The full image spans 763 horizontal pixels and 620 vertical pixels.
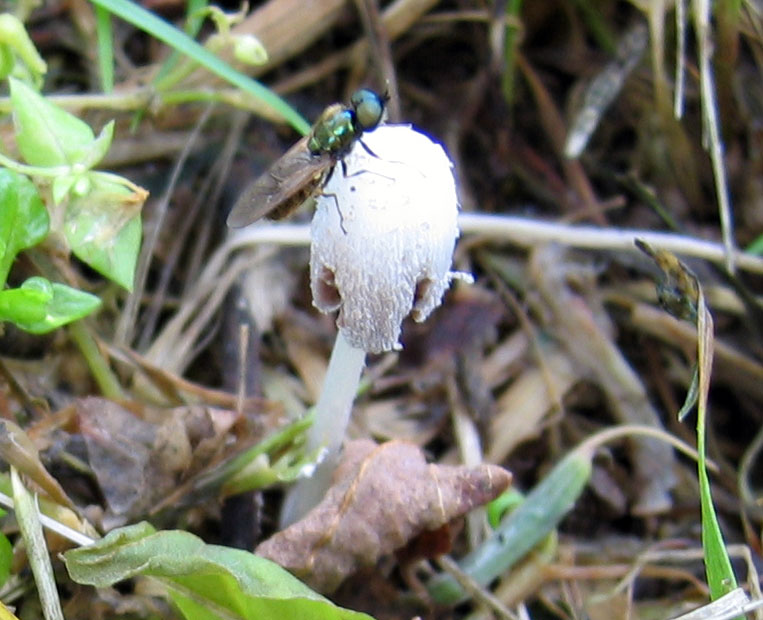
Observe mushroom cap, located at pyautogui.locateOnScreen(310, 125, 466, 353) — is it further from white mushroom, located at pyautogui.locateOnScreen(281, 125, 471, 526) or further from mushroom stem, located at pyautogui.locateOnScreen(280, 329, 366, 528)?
mushroom stem, located at pyautogui.locateOnScreen(280, 329, 366, 528)

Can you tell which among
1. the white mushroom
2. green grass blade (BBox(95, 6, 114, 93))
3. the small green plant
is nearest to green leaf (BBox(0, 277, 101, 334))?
the small green plant

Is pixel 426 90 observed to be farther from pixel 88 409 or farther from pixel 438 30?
pixel 88 409

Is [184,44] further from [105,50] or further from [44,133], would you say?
[44,133]

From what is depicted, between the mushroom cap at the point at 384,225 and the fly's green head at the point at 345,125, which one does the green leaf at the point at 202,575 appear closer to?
the mushroom cap at the point at 384,225

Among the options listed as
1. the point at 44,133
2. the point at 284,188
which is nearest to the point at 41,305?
the point at 44,133

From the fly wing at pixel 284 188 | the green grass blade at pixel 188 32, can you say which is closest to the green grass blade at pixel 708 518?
the fly wing at pixel 284 188

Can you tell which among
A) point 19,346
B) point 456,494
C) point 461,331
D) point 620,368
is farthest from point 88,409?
point 620,368
